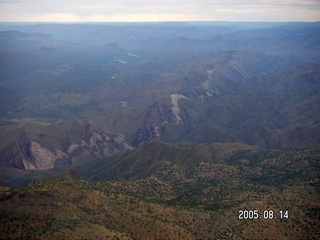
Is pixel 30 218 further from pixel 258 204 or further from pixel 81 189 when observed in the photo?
pixel 258 204

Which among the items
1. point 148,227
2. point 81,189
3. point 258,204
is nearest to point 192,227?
point 148,227

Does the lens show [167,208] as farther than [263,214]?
Yes

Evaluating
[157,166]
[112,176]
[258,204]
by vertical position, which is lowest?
[112,176]

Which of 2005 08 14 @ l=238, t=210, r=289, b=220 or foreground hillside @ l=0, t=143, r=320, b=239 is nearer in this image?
foreground hillside @ l=0, t=143, r=320, b=239

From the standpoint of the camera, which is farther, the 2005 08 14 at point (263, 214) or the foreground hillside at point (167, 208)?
the 2005 08 14 at point (263, 214)

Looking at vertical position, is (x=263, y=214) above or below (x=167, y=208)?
below

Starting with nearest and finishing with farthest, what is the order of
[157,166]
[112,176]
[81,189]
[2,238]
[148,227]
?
[2,238] → [148,227] → [81,189] → [157,166] → [112,176]

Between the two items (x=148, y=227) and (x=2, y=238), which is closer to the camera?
(x=2, y=238)

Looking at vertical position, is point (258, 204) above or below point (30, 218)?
below
